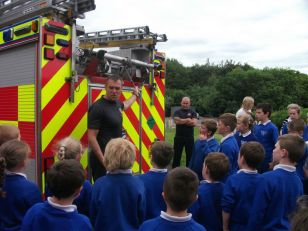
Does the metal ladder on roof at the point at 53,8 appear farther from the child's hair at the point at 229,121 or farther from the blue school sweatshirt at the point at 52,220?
the blue school sweatshirt at the point at 52,220

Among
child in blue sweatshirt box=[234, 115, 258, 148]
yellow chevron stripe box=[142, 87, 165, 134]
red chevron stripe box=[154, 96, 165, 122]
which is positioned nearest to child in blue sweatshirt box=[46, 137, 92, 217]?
yellow chevron stripe box=[142, 87, 165, 134]

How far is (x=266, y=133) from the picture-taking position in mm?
5465

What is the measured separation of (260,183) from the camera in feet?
9.10

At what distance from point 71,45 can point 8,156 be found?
161 centimetres

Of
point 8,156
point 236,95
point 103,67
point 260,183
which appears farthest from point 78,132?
point 236,95

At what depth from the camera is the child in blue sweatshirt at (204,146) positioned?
431cm

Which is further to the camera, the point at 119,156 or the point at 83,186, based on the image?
the point at 83,186

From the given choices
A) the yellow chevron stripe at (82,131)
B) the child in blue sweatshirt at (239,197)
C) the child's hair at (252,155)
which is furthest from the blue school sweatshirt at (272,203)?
the yellow chevron stripe at (82,131)

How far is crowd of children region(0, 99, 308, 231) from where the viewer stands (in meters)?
1.99

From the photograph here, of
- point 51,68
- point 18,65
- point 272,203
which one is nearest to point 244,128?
point 272,203

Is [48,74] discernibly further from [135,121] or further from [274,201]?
[274,201]

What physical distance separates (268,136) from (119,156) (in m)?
3.56

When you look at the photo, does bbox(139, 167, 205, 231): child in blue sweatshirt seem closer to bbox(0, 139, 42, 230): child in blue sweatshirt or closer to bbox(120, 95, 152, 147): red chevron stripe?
bbox(0, 139, 42, 230): child in blue sweatshirt

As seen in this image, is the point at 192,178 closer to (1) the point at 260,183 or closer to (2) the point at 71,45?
(1) the point at 260,183
